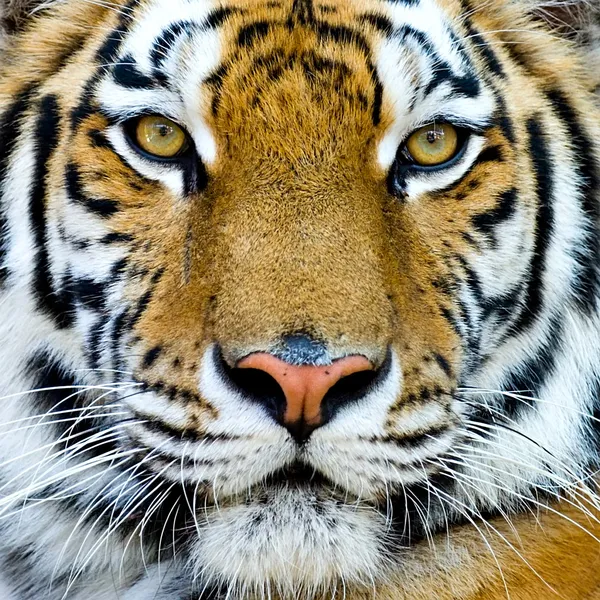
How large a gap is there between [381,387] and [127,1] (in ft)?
2.64

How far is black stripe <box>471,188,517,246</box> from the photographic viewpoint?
151 cm

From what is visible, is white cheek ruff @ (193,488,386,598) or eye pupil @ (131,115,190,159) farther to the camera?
eye pupil @ (131,115,190,159)

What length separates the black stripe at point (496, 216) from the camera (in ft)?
4.95

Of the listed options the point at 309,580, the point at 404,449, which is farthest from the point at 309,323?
the point at 309,580

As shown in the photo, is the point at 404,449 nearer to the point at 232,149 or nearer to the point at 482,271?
the point at 482,271

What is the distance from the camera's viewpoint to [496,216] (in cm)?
152

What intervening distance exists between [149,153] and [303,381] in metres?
0.52

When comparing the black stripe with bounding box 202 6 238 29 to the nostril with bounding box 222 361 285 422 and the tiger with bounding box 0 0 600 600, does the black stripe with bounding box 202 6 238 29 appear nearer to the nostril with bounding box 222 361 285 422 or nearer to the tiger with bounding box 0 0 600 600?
the tiger with bounding box 0 0 600 600

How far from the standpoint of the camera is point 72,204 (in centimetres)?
150

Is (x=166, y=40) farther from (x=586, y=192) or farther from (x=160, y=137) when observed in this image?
(x=586, y=192)

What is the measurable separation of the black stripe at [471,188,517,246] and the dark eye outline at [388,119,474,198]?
96 millimetres

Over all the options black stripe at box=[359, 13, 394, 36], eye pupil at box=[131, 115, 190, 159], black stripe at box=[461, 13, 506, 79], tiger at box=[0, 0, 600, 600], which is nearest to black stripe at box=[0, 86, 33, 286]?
tiger at box=[0, 0, 600, 600]

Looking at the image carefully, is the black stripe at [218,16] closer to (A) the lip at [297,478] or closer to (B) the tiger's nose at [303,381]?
(B) the tiger's nose at [303,381]

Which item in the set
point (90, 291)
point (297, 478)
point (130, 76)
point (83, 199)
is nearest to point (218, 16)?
point (130, 76)
